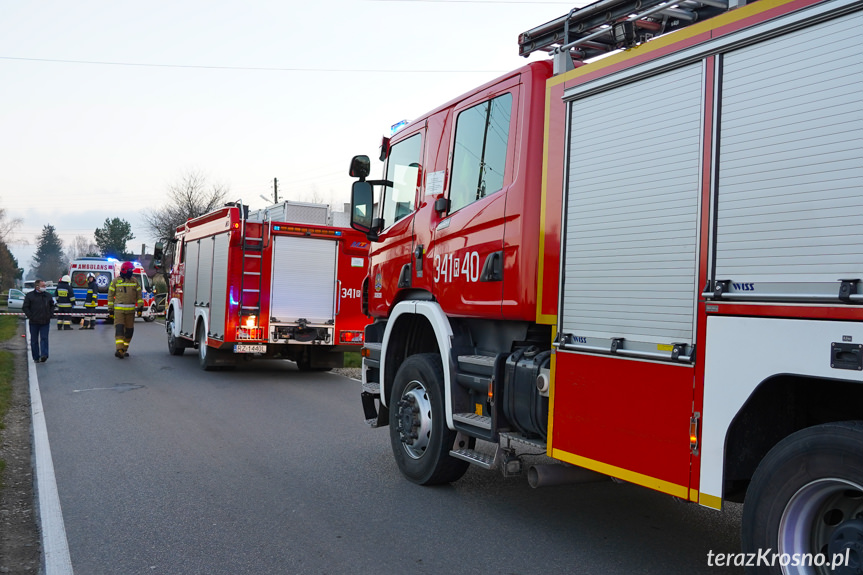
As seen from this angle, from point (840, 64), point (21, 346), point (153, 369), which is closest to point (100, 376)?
point (153, 369)

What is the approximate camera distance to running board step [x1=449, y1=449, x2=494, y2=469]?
516 centimetres

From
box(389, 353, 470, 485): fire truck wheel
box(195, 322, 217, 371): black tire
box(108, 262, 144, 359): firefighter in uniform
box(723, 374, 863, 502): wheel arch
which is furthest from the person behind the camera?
box(108, 262, 144, 359): firefighter in uniform

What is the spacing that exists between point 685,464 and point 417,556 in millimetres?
1724

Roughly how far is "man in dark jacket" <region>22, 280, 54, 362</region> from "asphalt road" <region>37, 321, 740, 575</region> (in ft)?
22.5

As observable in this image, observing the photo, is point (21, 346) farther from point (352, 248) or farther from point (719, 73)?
point (719, 73)

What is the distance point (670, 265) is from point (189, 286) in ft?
45.3

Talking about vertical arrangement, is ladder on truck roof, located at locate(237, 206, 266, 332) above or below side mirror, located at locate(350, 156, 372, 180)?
below

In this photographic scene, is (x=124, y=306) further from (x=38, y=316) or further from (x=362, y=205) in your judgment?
(x=362, y=205)

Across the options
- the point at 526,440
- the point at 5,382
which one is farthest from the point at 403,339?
the point at 5,382

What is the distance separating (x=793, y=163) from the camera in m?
3.18

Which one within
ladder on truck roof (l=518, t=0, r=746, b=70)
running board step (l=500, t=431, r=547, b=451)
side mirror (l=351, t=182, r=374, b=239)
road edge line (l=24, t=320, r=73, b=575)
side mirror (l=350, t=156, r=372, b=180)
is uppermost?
ladder on truck roof (l=518, t=0, r=746, b=70)

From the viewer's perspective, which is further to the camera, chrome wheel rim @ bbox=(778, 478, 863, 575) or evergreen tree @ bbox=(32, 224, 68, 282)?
evergreen tree @ bbox=(32, 224, 68, 282)

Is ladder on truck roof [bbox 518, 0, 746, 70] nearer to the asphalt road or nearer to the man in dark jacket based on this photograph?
A: the asphalt road

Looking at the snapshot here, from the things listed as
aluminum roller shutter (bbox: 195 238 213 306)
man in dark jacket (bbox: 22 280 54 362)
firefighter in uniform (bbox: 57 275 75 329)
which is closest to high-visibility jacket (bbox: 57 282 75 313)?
firefighter in uniform (bbox: 57 275 75 329)
